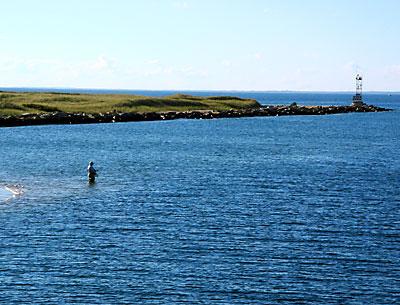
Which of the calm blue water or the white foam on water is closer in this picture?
the calm blue water

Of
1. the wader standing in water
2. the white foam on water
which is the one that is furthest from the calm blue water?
the white foam on water

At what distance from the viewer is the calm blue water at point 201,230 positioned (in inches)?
1361

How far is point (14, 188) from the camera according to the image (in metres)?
62.8

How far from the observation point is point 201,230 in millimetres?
46156

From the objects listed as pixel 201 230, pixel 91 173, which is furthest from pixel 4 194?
→ pixel 201 230

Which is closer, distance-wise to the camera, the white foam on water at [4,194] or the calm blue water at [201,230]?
the calm blue water at [201,230]

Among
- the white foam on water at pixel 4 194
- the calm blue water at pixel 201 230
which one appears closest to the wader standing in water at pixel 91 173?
the calm blue water at pixel 201 230

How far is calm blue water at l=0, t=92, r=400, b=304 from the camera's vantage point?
113 feet

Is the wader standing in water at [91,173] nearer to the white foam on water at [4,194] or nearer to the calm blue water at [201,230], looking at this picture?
the calm blue water at [201,230]

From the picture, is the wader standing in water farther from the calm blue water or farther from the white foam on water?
the white foam on water

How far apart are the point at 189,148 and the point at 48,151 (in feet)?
71.1

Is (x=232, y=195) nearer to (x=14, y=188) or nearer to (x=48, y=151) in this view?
(x=14, y=188)

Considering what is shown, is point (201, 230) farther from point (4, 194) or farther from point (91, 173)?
point (91, 173)

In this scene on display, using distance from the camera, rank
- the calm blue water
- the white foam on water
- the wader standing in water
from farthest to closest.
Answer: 1. the wader standing in water
2. the white foam on water
3. the calm blue water
